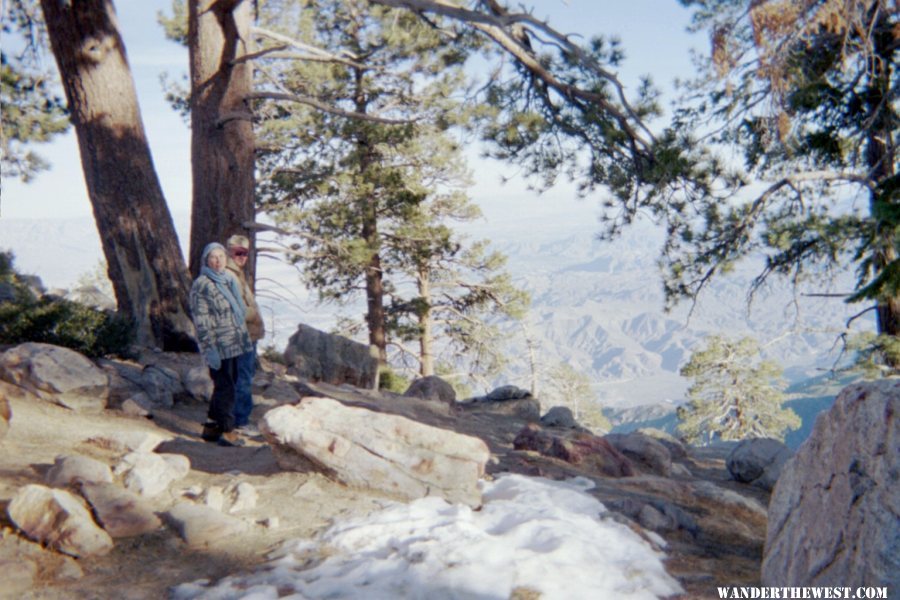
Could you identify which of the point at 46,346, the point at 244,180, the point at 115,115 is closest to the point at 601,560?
the point at 46,346

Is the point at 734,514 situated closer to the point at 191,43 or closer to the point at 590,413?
the point at 191,43

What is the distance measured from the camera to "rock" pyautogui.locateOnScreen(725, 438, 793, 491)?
25.6ft

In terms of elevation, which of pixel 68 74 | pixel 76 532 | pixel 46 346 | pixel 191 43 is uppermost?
pixel 191 43

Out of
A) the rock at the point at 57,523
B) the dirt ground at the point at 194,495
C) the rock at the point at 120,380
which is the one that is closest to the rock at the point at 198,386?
the dirt ground at the point at 194,495

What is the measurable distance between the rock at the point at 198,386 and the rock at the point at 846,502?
6257mm

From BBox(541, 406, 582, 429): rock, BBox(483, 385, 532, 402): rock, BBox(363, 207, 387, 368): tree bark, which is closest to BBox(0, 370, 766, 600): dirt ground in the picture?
BBox(541, 406, 582, 429): rock

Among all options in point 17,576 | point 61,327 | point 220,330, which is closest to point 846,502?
point 17,576

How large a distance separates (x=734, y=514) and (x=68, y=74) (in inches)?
359

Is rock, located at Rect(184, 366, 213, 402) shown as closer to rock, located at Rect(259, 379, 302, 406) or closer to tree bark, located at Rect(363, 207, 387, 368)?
rock, located at Rect(259, 379, 302, 406)

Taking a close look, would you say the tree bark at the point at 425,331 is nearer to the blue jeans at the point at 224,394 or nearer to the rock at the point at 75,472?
the blue jeans at the point at 224,394

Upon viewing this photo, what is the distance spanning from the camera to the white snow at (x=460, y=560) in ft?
11.0

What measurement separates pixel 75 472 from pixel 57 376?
8.95ft

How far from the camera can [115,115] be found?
29.0ft

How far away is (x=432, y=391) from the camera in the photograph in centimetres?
1220
